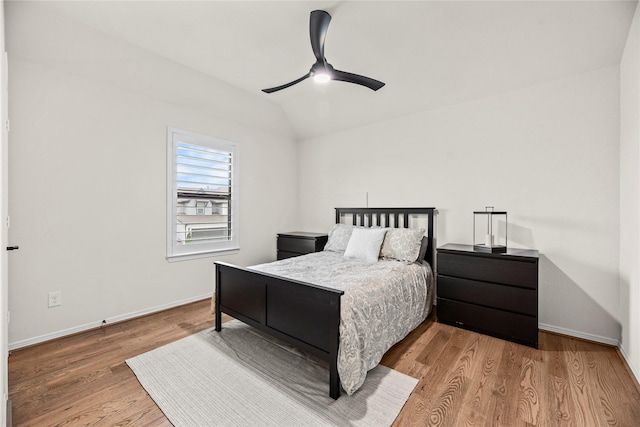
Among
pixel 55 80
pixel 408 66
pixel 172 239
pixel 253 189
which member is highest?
pixel 408 66

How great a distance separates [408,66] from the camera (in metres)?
2.91

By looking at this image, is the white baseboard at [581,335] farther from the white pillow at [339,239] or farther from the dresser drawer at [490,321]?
the white pillow at [339,239]

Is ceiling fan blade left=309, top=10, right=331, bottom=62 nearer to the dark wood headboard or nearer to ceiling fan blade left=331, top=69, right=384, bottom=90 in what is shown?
ceiling fan blade left=331, top=69, right=384, bottom=90

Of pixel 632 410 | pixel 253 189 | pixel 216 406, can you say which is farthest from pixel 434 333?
pixel 253 189

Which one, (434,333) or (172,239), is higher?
(172,239)

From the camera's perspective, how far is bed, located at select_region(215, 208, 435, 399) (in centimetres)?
182

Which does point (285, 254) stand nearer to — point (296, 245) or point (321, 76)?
point (296, 245)

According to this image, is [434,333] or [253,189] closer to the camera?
[434,333]

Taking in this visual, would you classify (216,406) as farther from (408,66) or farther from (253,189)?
(408,66)

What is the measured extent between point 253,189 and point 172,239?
4.42ft

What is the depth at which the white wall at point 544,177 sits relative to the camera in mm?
2496

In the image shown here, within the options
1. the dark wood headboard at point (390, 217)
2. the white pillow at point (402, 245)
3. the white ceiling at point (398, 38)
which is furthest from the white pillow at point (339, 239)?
the white ceiling at point (398, 38)

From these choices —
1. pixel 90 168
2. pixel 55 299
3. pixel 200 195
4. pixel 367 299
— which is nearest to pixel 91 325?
pixel 55 299

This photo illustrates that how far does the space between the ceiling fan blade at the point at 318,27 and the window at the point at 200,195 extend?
7.00 ft
